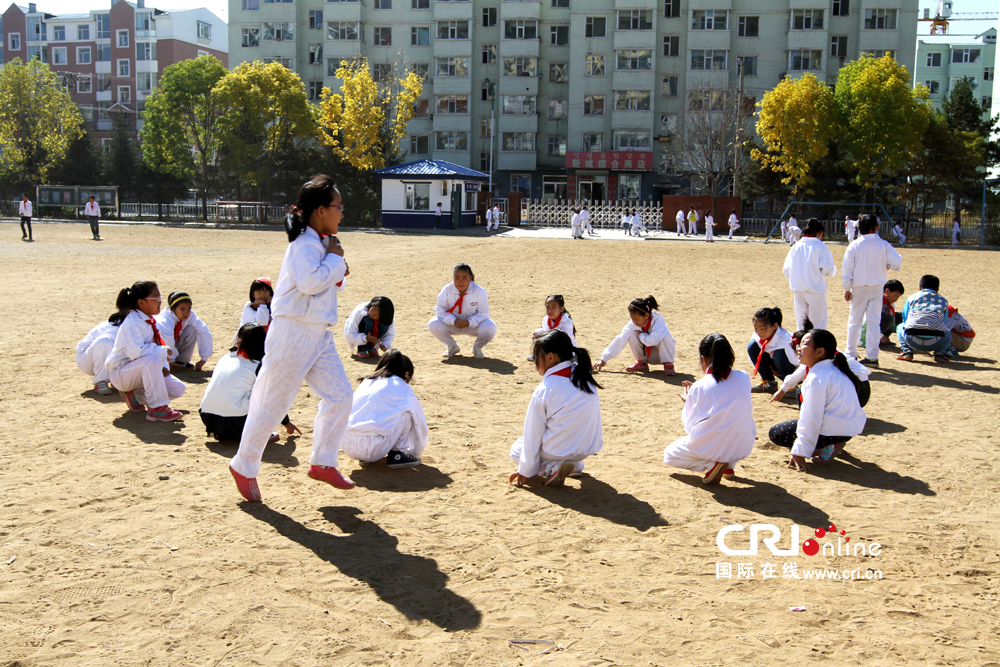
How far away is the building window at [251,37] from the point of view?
64.0 m

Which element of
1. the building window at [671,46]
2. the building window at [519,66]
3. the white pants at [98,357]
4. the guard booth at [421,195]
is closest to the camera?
the white pants at [98,357]

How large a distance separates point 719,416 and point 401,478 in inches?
88.8

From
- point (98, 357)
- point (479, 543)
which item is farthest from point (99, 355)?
point (479, 543)

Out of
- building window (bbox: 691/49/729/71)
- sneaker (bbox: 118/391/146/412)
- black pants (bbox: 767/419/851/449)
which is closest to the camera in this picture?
black pants (bbox: 767/419/851/449)

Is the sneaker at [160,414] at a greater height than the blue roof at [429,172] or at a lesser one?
lesser

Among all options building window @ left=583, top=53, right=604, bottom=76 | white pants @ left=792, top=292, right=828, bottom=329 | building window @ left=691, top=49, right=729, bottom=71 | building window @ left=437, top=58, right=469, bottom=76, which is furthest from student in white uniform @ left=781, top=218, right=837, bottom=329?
building window @ left=437, top=58, right=469, bottom=76

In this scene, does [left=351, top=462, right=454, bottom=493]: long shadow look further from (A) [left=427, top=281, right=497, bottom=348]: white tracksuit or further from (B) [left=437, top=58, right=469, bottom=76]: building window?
(B) [left=437, top=58, right=469, bottom=76]: building window

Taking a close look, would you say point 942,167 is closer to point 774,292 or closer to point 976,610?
point 774,292

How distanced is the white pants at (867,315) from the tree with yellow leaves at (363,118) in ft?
134

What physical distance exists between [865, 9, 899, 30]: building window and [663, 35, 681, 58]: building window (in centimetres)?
1245

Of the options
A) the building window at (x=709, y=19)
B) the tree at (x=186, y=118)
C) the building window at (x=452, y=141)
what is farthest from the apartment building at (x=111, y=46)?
the building window at (x=709, y=19)

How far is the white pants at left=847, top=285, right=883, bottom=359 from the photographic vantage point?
10148mm

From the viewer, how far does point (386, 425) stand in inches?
237

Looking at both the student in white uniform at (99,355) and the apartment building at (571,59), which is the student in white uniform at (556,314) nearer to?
the student in white uniform at (99,355)
